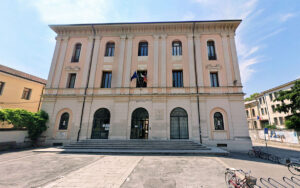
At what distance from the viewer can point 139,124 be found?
43.0 ft

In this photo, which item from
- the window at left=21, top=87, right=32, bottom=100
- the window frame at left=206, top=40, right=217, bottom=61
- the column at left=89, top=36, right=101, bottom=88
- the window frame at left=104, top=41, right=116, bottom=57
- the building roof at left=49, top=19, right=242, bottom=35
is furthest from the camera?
the window at left=21, top=87, right=32, bottom=100

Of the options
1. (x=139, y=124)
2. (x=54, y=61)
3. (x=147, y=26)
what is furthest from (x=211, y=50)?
(x=54, y=61)

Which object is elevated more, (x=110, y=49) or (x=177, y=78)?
(x=110, y=49)

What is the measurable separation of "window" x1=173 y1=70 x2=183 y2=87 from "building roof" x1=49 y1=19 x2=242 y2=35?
5.97 m

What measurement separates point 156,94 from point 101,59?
8383mm

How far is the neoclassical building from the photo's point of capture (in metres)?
12.7

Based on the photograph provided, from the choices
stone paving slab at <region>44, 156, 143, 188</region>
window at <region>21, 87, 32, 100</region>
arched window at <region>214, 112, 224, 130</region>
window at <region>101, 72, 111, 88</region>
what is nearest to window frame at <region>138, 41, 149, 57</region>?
window at <region>101, 72, 111, 88</region>

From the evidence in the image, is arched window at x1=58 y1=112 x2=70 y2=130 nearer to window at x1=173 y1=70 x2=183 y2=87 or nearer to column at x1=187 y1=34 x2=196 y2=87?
window at x1=173 y1=70 x2=183 y2=87

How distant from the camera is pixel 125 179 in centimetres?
511

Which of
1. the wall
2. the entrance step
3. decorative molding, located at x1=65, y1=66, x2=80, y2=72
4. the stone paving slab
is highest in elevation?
decorative molding, located at x1=65, y1=66, x2=80, y2=72

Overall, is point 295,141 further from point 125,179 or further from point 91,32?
point 91,32

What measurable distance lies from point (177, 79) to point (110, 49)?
9.53 meters

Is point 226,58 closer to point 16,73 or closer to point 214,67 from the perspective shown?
point 214,67

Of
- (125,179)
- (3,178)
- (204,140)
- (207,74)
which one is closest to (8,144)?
(3,178)
